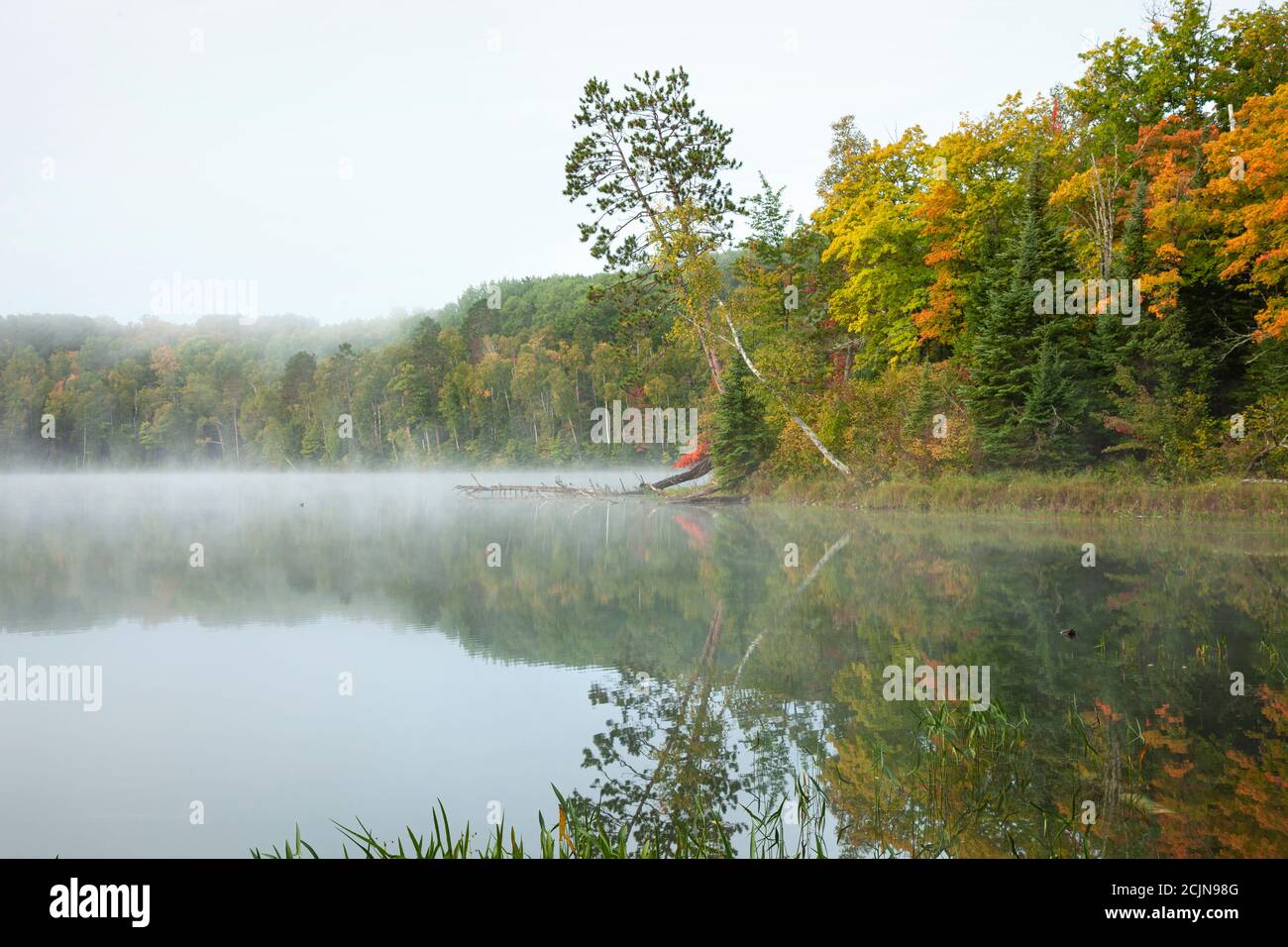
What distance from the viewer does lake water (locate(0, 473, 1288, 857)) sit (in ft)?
19.1

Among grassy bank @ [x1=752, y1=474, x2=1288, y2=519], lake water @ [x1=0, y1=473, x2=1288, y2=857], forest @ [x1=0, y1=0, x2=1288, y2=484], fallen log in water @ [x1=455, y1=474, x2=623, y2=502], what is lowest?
lake water @ [x1=0, y1=473, x2=1288, y2=857]

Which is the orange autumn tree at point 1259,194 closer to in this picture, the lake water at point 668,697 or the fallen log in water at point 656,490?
the lake water at point 668,697

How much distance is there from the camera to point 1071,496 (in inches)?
959

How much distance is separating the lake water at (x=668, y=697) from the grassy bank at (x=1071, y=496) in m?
3.29

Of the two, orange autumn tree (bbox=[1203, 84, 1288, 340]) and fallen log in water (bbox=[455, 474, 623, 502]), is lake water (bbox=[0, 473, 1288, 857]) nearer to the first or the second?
orange autumn tree (bbox=[1203, 84, 1288, 340])

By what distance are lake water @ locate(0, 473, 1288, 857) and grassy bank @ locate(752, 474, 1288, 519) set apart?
10.8 ft

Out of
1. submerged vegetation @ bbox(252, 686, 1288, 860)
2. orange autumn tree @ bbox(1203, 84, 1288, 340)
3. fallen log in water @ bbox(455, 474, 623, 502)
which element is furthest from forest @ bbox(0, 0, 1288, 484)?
submerged vegetation @ bbox(252, 686, 1288, 860)

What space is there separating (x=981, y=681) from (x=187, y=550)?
19.0 meters

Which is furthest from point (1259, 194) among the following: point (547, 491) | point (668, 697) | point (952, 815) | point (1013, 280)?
point (547, 491)

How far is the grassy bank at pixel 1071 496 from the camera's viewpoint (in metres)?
21.6
